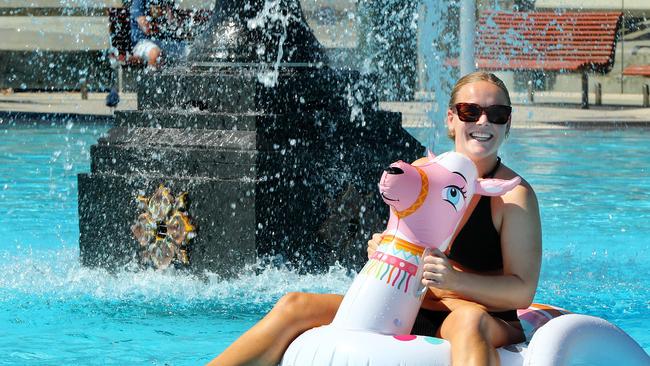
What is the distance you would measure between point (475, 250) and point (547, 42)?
58.4 feet

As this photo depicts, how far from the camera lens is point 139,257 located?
6.60 meters

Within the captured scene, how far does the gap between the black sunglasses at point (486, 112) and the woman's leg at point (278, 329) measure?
702 millimetres

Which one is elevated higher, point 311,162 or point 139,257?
point 311,162

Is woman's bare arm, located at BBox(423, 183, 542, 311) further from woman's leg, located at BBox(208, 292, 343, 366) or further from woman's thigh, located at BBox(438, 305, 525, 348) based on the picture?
woman's leg, located at BBox(208, 292, 343, 366)

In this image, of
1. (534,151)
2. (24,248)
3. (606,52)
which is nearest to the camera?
(24,248)

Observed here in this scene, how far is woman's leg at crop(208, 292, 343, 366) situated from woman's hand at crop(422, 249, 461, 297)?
1.14 feet

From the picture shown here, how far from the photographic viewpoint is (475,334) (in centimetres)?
351

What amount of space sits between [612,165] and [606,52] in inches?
331

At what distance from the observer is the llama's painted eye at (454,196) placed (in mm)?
3715

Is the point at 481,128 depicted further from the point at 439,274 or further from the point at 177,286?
the point at 177,286

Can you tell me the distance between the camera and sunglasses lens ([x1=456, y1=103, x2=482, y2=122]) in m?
3.90

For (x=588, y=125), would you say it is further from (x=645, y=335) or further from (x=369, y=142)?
(x=645, y=335)

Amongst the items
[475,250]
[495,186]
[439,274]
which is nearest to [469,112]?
[495,186]

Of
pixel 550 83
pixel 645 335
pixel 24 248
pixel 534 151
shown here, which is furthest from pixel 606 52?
pixel 645 335
